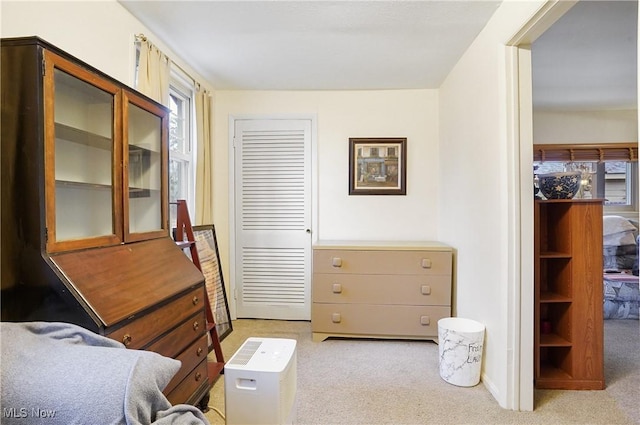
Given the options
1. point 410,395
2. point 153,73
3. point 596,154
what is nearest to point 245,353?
point 410,395

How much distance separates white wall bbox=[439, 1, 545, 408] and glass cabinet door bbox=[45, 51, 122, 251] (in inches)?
77.9

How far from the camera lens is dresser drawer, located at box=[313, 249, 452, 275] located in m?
2.75

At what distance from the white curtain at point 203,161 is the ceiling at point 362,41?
0.89ft

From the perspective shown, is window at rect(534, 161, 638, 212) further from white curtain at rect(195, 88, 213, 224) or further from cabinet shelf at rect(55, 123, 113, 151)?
cabinet shelf at rect(55, 123, 113, 151)

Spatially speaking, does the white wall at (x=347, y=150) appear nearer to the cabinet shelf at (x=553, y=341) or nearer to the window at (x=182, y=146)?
the window at (x=182, y=146)

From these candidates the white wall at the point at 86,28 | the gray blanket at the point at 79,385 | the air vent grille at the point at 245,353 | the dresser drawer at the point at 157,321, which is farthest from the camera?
the air vent grille at the point at 245,353

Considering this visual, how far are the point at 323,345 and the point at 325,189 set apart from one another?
4.82 ft

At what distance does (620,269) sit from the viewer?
3596 millimetres

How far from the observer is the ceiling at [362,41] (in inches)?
76.2

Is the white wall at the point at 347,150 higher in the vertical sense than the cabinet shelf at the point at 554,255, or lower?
higher

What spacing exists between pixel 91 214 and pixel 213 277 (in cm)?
156

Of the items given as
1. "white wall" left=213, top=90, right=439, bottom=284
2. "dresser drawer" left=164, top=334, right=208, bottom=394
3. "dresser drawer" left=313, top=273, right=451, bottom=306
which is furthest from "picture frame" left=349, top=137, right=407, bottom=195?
"dresser drawer" left=164, top=334, right=208, bottom=394

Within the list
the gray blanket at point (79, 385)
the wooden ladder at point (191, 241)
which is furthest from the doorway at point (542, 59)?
the wooden ladder at point (191, 241)

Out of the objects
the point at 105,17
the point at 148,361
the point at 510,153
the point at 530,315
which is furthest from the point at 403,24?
the point at 148,361
